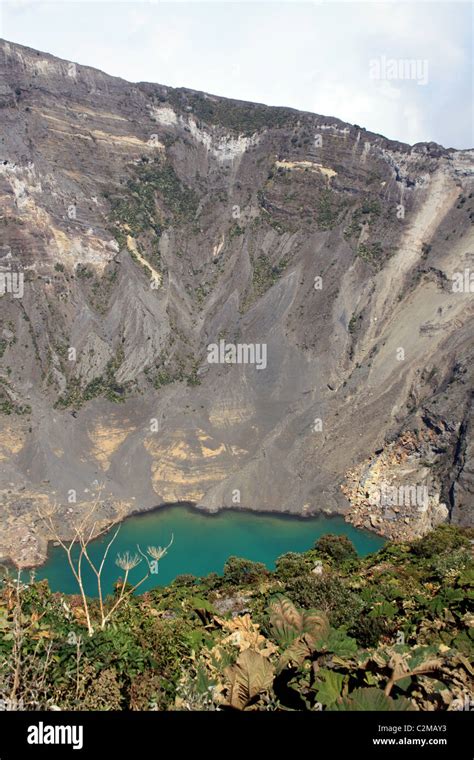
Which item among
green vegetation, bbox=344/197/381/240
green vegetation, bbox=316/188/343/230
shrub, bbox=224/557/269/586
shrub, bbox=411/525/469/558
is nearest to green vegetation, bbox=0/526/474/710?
shrub, bbox=224/557/269/586

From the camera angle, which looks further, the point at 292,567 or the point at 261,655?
the point at 292,567

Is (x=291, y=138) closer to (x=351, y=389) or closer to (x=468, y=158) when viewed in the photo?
(x=468, y=158)

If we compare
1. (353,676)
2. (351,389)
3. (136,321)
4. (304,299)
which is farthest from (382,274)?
(353,676)

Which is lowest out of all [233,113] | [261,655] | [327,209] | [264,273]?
[261,655]

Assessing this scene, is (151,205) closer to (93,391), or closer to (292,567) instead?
(93,391)

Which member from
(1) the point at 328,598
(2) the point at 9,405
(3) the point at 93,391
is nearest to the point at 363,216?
(3) the point at 93,391

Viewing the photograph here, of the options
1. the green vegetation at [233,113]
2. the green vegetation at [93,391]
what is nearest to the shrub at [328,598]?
the green vegetation at [93,391]

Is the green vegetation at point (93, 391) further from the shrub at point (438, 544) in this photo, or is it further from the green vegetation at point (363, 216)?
the shrub at point (438, 544)
